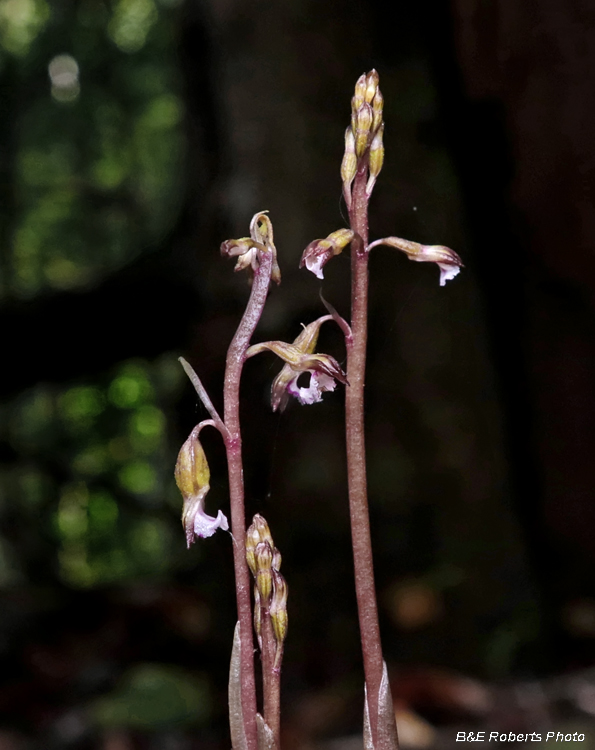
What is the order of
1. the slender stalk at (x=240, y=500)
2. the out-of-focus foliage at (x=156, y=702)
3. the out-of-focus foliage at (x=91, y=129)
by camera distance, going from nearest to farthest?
1. the slender stalk at (x=240, y=500)
2. the out-of-focus foliage at (x=156, y=702)
3. the out-of-focus foliage at (x=91, y=129)

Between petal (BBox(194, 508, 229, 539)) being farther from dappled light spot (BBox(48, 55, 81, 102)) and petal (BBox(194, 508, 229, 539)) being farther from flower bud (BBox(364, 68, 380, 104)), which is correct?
dappled light spot (BBox(48, 55, 81, 102))

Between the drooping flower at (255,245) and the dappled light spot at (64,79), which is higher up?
the dappled light spot at (64,79)

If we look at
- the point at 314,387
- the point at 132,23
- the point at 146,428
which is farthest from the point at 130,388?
the point at 314,387

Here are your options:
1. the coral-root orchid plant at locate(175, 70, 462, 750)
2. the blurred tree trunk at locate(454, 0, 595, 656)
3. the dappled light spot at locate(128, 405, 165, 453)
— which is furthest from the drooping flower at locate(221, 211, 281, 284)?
the dappled light spot at locate(128, 405, 165, 453)

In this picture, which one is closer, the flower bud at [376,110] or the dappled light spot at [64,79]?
the flower bud at [376,110]

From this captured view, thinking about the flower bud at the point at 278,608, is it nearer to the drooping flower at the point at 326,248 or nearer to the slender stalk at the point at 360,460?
the slender stalk at the point at 360,460

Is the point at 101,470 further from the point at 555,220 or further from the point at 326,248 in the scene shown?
the point at 326,248

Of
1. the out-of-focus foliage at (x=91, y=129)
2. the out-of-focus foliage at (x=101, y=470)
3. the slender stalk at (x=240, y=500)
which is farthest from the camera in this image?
the out-of-focus foliage at (x=91, y=129)

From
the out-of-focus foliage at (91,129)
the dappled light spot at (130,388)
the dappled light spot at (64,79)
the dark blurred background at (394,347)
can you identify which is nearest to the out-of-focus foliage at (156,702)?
the dark blurred background at (394,347)

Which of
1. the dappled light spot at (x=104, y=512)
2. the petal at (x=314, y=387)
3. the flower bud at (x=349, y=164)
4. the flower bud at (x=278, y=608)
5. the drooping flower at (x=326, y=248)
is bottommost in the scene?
the dappled light spot at (x=104, y=512)

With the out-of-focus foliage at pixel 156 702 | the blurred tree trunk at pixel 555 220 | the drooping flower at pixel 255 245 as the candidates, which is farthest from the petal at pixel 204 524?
the out-of-focus foliage at pixel 156 702
